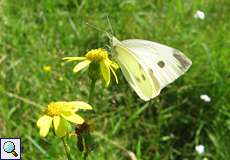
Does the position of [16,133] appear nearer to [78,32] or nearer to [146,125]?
[146,125]

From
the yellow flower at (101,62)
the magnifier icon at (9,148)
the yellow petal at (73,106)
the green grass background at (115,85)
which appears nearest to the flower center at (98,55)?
the yellow flower at (101,62)

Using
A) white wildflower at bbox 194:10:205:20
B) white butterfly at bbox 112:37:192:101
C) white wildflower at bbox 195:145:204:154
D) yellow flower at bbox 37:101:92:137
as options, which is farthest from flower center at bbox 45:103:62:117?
white wildflower at bbox 194:10:205:20

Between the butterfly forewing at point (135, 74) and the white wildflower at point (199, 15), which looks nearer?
the butterfly forewing at point (135, 74)

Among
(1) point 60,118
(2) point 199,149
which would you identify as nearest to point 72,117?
(1) point 60,118

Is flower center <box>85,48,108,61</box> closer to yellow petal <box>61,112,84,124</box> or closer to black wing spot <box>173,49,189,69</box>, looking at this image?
yellow petal <box>61,112,84,124</box>

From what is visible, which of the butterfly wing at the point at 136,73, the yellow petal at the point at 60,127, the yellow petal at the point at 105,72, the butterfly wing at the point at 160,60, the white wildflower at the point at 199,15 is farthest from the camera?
the white wildflower at the point at 199,15

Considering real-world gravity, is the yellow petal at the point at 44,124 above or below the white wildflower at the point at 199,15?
below

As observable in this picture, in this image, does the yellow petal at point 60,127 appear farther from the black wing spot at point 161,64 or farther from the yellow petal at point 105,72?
the black wing spot at point 161,64
